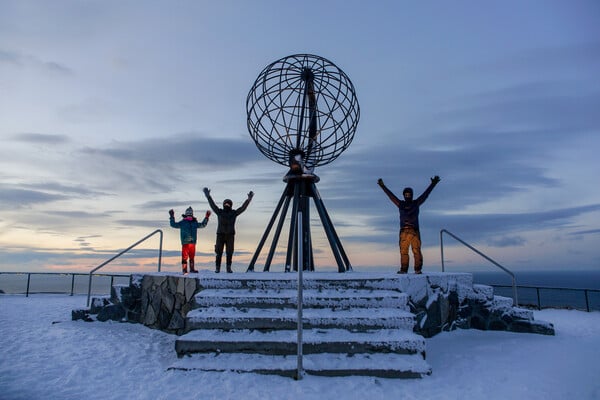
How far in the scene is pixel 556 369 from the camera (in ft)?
16.2

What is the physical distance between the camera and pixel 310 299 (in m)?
5.57

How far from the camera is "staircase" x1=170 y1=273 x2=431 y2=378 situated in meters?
4.63

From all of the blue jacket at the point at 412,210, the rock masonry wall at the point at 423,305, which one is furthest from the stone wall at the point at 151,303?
the blue jacket at the point at 412,210

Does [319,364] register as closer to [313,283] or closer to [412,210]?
[313,283]

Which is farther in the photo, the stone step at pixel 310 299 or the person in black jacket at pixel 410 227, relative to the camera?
the person in black jacket at pixel 410 227

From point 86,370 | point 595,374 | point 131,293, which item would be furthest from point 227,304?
point 595,374

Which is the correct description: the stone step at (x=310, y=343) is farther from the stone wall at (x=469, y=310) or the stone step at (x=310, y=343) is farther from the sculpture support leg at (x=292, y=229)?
the sculpture support leg at (x=292, y=229)

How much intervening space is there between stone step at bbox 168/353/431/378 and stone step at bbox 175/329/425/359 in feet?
0.21

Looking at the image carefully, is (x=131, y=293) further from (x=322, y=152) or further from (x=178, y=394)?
(x=322, y=152)

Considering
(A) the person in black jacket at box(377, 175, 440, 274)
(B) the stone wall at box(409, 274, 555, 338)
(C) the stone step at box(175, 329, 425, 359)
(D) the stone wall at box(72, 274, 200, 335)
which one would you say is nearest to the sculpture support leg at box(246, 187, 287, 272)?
(D) the stone wall at box(72, 274, 200, 335)

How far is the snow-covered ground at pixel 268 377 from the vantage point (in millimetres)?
4086

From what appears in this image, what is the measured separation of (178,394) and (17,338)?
4.09 meters

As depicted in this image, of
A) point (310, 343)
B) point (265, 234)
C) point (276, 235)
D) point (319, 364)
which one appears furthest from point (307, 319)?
point (265, 234)

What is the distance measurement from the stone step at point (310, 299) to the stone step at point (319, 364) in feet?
2.82
